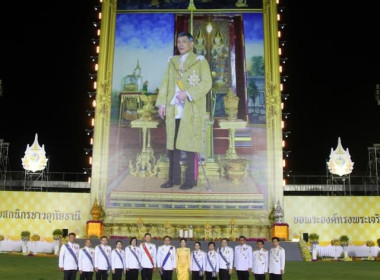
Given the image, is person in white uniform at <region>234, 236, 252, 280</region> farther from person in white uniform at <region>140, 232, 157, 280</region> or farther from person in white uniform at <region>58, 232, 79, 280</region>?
person in white uniform at <region>58, 232, 79, 280</region>

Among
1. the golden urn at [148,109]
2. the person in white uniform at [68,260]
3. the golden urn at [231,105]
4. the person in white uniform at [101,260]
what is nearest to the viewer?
the person in white uniform at [68,260]

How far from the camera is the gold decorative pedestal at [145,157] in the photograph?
20016mm

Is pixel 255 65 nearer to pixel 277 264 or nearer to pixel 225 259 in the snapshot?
pixel 225 259

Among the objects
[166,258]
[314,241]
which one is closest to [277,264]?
[166,258]

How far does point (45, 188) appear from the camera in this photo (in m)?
26.3

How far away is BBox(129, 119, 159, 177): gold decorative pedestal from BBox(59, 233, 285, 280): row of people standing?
10.00m

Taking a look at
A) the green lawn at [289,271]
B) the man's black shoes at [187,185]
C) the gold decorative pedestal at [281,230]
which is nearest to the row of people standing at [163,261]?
the green lawn at [289,271]

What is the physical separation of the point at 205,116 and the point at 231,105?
3.70 feet

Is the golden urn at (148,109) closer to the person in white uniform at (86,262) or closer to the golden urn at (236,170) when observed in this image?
the golden urn at (236,170)

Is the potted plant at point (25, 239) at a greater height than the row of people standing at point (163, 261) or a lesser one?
lesser

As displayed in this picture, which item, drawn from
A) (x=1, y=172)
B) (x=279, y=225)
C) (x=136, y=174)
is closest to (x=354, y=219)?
(x=279, y=225)

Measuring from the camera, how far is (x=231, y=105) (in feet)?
66.3

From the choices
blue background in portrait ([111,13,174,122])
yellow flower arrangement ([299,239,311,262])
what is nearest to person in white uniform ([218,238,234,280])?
yellow flower arrangement ([299,239,311,262])

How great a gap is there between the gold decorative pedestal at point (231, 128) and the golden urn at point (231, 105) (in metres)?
0.20
